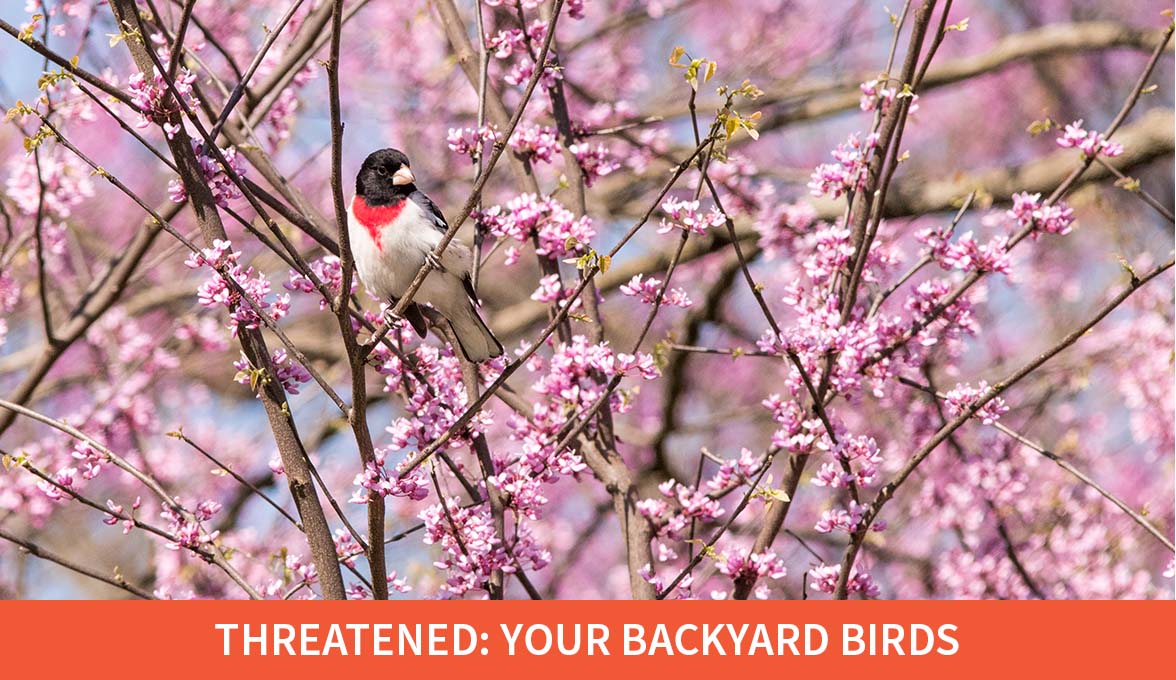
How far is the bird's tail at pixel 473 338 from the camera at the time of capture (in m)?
3.42

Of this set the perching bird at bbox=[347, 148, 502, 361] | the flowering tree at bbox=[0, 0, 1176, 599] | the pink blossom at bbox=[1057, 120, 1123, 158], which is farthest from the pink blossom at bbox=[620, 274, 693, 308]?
the pink blossom at bbox=[1057, 120, 1123, 158]

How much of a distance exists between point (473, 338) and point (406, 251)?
0.37m

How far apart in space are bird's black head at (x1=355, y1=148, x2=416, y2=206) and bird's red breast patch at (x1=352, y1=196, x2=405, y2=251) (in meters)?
0.02

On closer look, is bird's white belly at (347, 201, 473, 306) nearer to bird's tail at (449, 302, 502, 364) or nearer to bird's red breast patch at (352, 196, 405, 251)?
bird's red breast patch at (352, 196, 405, 251)

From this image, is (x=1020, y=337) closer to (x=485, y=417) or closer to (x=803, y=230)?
(x=803, y=230)

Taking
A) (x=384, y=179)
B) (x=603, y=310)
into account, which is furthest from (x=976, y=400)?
(x=603, y=310)

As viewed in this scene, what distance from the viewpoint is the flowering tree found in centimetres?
291

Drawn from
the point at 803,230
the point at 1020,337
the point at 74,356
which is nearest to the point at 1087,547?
the point at 803,230

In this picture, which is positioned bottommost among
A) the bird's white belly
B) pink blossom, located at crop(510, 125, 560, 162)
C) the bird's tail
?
the bird's tail

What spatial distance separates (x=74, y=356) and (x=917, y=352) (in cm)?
778

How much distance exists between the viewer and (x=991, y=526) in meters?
4.98

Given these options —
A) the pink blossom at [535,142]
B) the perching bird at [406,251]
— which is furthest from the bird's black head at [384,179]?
the pink blossom at [535,142]

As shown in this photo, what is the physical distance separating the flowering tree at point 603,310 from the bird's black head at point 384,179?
0.63ft

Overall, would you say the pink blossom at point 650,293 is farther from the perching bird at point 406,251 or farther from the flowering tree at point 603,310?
the perching bird at point 406,251
